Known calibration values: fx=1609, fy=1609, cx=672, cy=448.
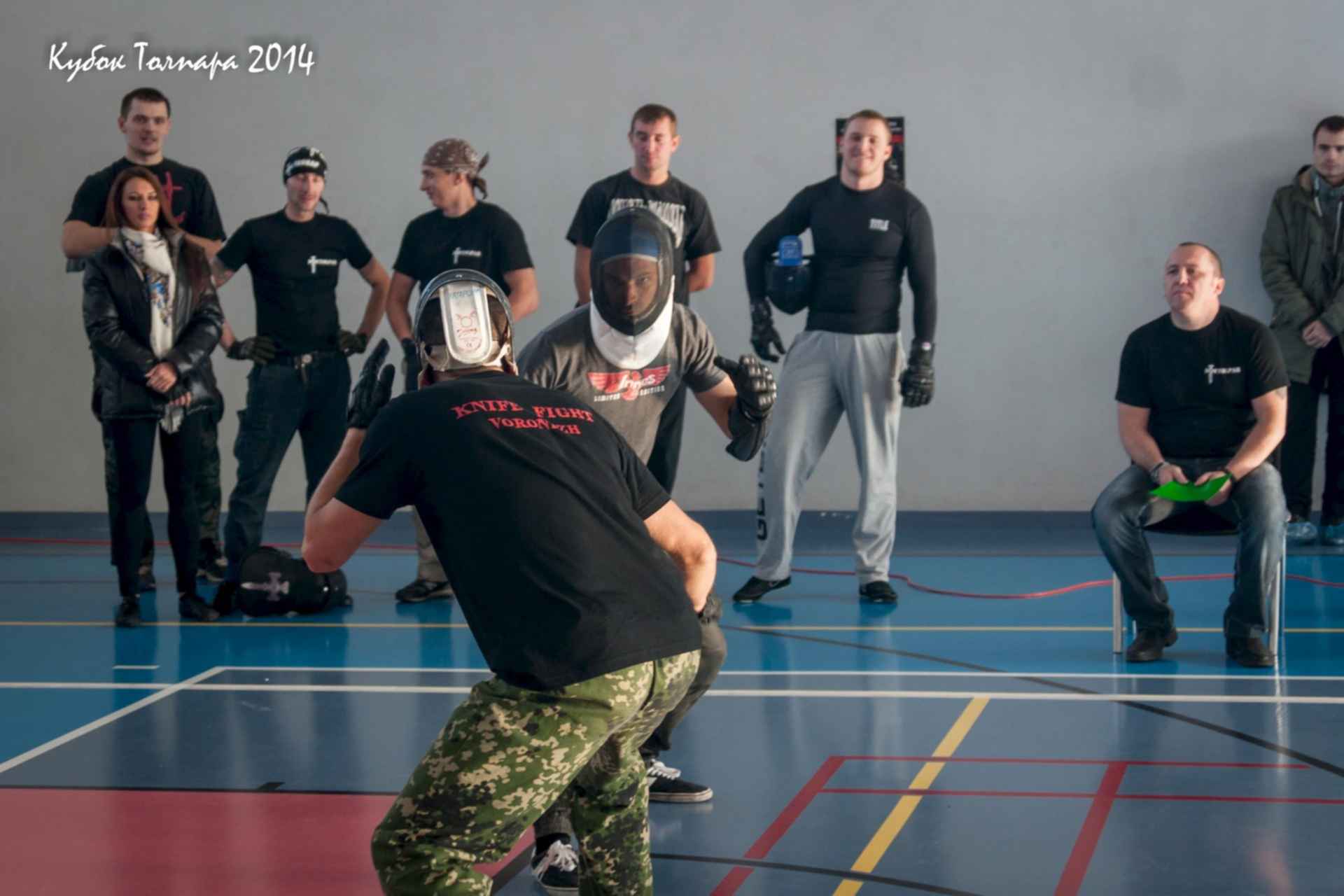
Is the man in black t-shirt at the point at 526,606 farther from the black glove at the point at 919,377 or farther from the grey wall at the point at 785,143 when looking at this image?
the grey wall at the point at 785,143

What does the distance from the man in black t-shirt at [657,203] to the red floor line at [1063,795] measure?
3.22 m

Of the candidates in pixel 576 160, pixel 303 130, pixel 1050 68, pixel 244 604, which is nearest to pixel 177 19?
pixel 303 130

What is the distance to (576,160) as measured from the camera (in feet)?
32.9

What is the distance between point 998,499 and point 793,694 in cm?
456

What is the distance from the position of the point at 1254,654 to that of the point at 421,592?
3883 mm

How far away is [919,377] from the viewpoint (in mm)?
7617

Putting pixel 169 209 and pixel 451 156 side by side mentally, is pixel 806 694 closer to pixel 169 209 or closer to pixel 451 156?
pixel 451 156

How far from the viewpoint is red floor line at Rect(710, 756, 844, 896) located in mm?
3844

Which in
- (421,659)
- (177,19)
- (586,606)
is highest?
(177,19)

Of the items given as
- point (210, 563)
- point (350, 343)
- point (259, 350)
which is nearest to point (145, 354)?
point (259, 350)

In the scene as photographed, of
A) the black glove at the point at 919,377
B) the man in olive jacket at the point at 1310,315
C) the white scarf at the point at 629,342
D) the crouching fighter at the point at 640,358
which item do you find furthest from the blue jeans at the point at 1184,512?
the man in olive jacket at the point at 1310,315

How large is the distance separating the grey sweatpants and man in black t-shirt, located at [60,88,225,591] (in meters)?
2.64

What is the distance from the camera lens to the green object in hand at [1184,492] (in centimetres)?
616

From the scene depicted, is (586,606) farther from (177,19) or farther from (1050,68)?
(177,19)
